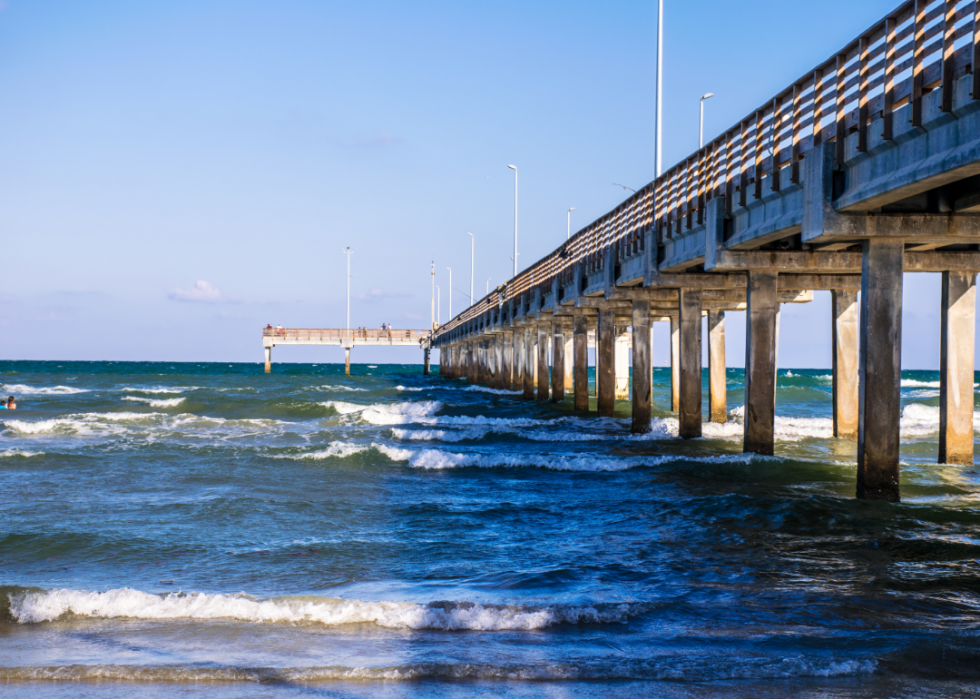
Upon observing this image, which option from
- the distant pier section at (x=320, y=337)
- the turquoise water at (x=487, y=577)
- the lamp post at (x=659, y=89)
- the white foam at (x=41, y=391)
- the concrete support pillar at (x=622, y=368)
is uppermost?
the lamp post at (x=659, y=89)

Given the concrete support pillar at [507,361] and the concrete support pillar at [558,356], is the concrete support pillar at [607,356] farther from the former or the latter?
the concrete support pillar at [507,361]

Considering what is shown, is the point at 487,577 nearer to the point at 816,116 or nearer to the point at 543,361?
the point at 816,116

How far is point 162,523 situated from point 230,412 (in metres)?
27.7

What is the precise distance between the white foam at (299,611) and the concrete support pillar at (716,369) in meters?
20.3

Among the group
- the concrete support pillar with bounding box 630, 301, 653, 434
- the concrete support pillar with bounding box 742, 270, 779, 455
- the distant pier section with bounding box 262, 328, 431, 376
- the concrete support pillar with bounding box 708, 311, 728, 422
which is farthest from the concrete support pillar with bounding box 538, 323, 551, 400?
the distant pier section with bounding box 262, 328, 431, 376

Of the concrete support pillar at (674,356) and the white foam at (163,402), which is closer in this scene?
the concrete support pillar at (674,356)

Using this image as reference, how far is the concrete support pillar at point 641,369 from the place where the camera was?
23891mm

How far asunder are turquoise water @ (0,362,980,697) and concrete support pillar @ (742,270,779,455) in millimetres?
1034

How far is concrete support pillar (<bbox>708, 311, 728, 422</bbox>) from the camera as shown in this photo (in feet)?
90.2

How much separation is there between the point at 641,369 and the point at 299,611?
57.5 feet

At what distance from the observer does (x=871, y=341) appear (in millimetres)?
11305

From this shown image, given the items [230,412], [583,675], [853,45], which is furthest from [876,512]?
[230,412]

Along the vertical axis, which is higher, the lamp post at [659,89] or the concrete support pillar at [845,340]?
the lamp post at [659,89]

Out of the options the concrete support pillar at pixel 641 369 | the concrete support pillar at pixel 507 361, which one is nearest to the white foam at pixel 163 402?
the concrete support pillar at pixel 507 361
